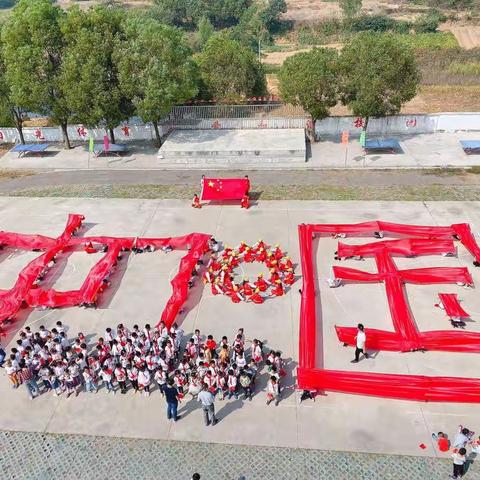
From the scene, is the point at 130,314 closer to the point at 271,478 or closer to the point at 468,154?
the point at 271,478

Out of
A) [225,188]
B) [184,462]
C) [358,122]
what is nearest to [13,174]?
[225,188]

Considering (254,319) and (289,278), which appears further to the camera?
(289,278)

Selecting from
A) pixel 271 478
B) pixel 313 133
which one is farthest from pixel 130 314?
pixel 313 133

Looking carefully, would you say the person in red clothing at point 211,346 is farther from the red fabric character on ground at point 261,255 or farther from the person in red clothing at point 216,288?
the red fabric character on ground at point 261,255

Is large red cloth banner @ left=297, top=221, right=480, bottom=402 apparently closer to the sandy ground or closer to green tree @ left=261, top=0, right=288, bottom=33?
the sandy ground

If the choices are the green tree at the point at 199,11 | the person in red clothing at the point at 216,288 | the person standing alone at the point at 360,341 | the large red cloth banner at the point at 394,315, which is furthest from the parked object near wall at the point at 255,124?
the green tree at the point at 199,11

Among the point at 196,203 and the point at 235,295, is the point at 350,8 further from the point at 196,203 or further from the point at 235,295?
the point at 235,295

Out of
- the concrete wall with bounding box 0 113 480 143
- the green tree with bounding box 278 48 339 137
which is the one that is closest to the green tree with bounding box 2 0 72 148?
the concrete wall with bounding box 0 113 480 143
